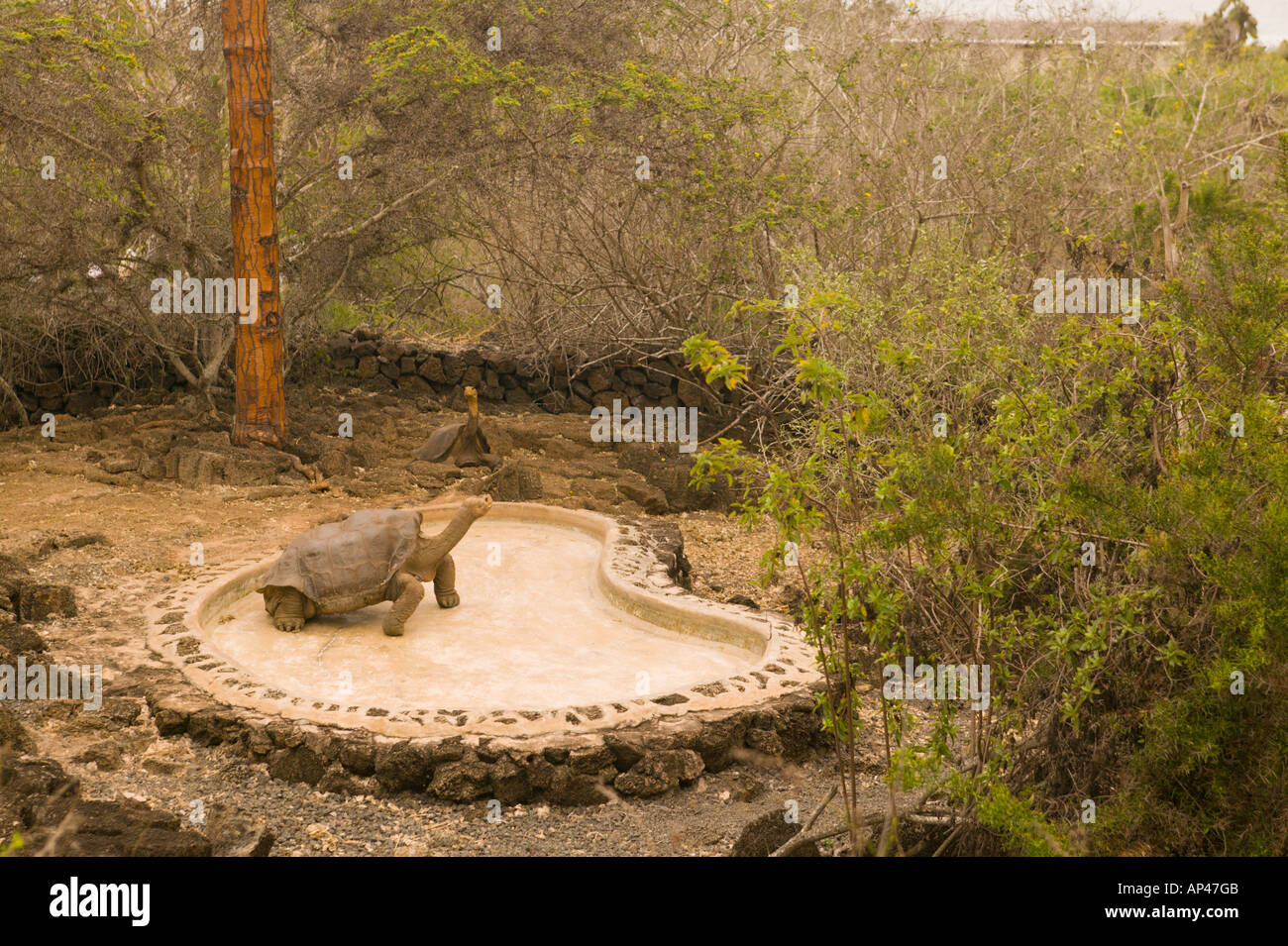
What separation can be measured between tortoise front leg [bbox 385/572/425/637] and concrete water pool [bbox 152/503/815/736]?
2.7 inches

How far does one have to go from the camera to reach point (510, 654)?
6195 mm

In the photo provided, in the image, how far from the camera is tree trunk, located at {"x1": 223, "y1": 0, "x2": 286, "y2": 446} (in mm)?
10133

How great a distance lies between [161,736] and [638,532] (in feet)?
13.1

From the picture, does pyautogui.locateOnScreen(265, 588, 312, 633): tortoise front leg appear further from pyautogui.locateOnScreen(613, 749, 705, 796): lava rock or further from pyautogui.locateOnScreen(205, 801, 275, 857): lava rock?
pyautogui.locateOnScreen(613, 749, 705, 796): lava rock

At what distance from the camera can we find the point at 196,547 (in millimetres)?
7801

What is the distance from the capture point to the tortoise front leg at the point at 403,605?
6.36 m

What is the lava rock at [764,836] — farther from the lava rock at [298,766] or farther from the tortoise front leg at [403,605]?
the tortoise front leg at [403,605]

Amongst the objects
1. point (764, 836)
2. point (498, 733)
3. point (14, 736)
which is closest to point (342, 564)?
point (498, 733)

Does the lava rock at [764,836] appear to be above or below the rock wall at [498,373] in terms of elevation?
below

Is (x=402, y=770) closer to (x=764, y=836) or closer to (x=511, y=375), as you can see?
(x=764, y=836)

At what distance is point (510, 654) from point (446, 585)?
0.90m

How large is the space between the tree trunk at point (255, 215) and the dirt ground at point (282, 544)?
19.2 inches

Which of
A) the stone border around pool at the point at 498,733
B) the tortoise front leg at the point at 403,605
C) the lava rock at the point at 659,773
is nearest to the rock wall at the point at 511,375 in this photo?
the tortoise front leg at the point at 403,605

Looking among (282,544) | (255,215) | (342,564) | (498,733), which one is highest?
(255,215)
